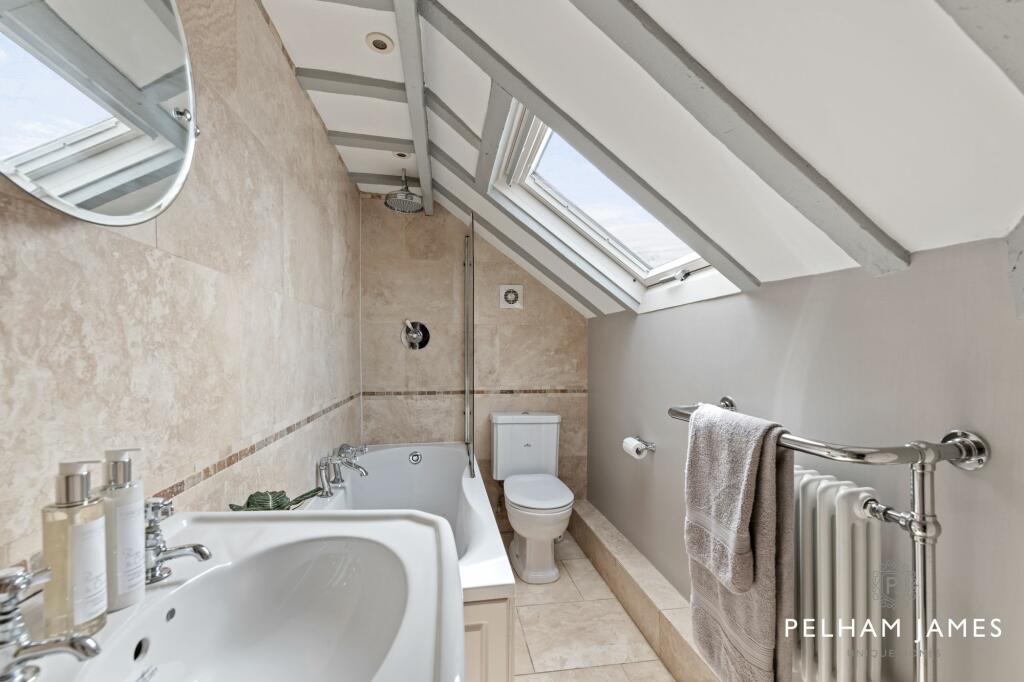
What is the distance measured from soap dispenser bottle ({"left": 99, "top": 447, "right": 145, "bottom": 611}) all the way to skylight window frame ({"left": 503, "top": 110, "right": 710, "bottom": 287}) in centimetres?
179

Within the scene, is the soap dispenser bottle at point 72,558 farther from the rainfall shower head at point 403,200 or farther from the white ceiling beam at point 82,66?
the rainfall shower head at point 403,200

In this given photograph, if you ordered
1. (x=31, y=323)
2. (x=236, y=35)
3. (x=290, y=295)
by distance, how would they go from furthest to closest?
(x=290, y=295) → (x=236, y=35) → (x=31, y=323)

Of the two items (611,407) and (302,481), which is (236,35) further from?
(611,407)

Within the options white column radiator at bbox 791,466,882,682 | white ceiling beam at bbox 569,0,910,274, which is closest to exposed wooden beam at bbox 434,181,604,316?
white ceiling beam at bbox 569,0,910,274

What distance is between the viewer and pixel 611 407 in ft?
9.21

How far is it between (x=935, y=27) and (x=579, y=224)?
5.65 feet

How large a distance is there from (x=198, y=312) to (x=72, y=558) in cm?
67

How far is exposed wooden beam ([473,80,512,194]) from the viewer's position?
161 centimetres

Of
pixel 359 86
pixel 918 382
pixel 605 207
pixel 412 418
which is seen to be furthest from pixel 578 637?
pixel 359 86

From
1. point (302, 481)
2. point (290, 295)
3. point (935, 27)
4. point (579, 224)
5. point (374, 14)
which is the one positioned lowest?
point (302, 481)

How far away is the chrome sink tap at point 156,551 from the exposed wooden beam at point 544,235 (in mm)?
1942

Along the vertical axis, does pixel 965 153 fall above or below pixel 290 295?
above

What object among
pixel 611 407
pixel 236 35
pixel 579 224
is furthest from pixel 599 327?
pixel 236 35

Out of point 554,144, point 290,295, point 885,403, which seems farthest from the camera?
point 554,144
